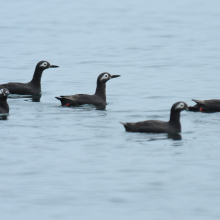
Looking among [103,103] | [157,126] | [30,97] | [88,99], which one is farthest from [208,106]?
[30,97]

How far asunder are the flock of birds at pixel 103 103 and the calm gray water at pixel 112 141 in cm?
30

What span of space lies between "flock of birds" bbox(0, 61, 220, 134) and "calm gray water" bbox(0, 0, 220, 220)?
304mm

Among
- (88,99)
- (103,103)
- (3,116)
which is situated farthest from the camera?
(103,103)

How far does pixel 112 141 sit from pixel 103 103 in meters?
5.80

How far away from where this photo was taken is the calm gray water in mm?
12977

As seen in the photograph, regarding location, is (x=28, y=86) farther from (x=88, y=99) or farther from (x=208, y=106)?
(x=208, y=106)

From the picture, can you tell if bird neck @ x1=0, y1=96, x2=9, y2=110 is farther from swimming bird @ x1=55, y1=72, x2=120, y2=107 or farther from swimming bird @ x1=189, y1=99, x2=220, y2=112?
swimming bird @ x1=189, y1=99, x2=220, y2=112

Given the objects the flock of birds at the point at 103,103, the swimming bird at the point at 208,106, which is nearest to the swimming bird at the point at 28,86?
the flock of birds at the point at 103,103

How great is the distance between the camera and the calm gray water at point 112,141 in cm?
1298

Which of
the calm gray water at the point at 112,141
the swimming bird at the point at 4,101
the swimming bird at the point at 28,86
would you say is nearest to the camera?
the calm gray water at the point at 112,141

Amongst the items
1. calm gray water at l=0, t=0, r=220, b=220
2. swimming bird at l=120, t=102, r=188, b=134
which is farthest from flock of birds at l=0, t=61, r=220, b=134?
calm gray water at l=0, t=0, r=220, b=220

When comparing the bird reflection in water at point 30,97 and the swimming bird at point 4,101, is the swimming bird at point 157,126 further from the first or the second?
the bird reflection in water at point 30,97

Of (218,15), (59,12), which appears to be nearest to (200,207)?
(218,15)

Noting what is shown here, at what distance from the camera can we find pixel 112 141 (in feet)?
57.4
